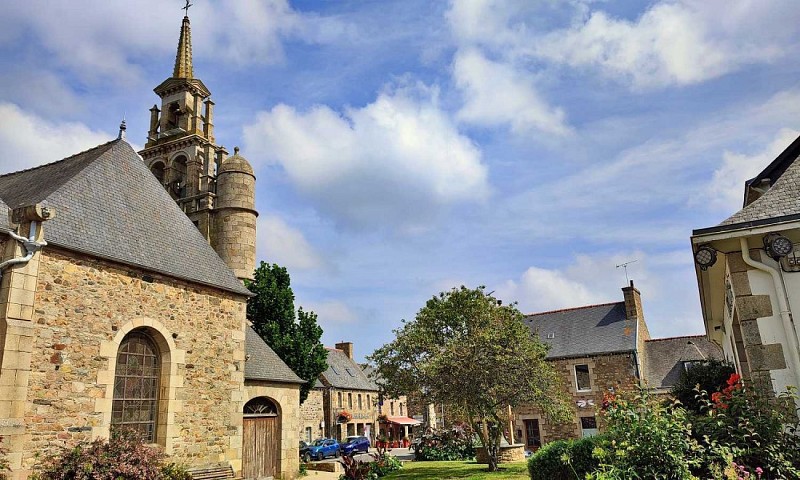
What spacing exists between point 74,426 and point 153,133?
14.9 meters

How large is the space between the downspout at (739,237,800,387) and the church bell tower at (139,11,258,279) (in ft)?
51.6

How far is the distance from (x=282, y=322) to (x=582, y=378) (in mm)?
16151

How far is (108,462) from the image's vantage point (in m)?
9.55

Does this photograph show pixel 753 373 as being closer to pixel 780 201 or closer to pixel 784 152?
pixel 780 201

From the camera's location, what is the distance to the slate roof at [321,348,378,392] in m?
36.2

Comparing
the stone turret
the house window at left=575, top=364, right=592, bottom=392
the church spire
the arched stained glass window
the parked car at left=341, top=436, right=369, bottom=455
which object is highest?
the church spire

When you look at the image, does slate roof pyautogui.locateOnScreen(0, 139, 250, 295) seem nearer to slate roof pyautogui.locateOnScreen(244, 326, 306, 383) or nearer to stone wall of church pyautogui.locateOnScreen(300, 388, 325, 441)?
slate roof pyautogui.locateOnScreen(244, 326, 306, 383)

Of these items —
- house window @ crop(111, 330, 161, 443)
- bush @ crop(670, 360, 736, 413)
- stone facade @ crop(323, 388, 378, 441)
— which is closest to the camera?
house window @ crop(111, 330, 161, 443)

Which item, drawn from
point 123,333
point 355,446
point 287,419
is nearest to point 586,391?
point 355,446

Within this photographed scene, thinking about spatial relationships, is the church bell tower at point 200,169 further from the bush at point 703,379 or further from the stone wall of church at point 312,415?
the stone wall of church at point 312,415

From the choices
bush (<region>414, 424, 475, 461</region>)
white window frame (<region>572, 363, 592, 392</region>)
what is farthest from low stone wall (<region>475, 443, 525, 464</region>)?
white window frame (<region>572, 363, 592, 392</region>)

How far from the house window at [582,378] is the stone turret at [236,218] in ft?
57.2

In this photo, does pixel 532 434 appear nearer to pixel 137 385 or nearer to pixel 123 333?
pixel 137 385

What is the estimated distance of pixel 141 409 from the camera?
439 inches
